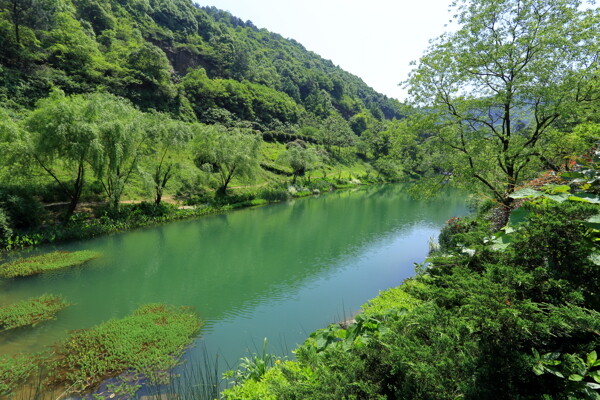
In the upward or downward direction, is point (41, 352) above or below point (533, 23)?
below

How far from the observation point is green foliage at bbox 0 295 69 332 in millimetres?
9047

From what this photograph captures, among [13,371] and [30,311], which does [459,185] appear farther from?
[30,311]

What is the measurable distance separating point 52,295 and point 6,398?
588 cm

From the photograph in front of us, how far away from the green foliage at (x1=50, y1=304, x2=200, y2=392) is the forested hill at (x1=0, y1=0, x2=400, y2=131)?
11.2 meters

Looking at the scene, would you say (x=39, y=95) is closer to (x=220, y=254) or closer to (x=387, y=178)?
(x=220, y=254)

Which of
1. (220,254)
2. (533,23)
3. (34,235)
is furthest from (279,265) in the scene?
(34,235)

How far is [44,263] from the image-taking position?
45.8ft

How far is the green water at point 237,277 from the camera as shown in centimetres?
939

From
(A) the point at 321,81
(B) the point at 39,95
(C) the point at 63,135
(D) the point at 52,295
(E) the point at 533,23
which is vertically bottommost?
(D) the point at 52,295

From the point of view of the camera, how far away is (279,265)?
15414mm

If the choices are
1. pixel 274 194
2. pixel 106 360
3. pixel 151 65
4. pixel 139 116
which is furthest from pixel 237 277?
pixel 151 65

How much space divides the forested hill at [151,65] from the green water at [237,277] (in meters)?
8.40

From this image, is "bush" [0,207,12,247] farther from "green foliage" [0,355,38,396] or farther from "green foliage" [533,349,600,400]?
"green foliage" [533,349,600,400]

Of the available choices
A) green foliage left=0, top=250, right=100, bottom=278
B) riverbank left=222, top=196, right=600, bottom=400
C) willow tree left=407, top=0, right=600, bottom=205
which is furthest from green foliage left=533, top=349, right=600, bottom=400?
green foliage left=0, top=250, right=100, bottom=278
